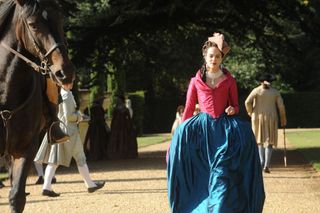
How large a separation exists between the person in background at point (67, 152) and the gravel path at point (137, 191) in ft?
0.67

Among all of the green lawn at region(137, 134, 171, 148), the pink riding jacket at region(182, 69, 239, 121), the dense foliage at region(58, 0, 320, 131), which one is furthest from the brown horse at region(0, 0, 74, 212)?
the green lawn at region(137, 134, 171, 148)

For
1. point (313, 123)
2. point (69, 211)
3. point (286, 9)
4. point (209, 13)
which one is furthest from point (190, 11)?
point (313, 123)

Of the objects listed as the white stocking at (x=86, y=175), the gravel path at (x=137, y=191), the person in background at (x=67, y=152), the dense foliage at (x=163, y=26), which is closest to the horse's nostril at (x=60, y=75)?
the gravel path at (x=137, y=191)

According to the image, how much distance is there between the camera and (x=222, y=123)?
22.8ft

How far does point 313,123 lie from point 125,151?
24171mm

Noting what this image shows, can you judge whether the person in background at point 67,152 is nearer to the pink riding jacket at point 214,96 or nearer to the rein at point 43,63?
the pink riding jacket at point 214,96

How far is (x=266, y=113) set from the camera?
15.4m

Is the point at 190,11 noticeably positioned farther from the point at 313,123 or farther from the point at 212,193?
the point at 313,123

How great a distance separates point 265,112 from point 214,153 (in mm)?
8752

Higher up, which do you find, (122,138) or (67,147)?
(67,147)

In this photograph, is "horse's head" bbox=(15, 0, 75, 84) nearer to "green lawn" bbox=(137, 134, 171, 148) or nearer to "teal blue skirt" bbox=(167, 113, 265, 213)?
"teal blue skirt" bbox=(167, 113, 265, 213)

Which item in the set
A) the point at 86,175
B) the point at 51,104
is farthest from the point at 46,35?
the point at 86,175

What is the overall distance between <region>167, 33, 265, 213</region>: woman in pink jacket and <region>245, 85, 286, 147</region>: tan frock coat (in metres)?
8.41

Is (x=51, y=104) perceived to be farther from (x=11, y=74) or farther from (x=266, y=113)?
(x=266, y=113)
